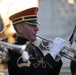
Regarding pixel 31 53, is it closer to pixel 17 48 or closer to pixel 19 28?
pixel 19 28

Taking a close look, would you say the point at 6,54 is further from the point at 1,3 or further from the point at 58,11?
the point at 58,11

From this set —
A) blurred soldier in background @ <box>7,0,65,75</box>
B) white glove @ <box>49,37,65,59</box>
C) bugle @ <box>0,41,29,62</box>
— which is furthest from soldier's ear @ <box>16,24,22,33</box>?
bugle @ <box>0,41,29,62</box>

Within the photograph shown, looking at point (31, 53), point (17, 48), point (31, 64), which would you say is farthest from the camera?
point (31, 53)

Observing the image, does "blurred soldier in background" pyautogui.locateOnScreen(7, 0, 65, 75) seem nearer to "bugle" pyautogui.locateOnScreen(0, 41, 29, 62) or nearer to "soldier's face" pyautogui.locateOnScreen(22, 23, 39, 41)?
"soldier's face" pyautogui.locateOnScreen(22, 23, 39, 41)

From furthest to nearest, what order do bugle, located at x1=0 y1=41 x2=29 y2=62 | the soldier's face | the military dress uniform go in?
the soldier's face, the military dress uniform, bugle, located at x1=0 y1=41 x2=29 y2=62

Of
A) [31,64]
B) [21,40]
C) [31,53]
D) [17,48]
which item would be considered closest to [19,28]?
[21,40]

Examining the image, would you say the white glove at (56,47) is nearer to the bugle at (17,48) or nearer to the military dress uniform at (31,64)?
the military dress uniform at (31,64)

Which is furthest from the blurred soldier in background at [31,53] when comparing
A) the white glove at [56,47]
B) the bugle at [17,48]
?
the bugle at [17,48]

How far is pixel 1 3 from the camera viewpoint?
6.30m

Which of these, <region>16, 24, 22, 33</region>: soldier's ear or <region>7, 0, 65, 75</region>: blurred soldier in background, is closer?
<region>7, 0, 65, 75</region>: blurred soldier in background

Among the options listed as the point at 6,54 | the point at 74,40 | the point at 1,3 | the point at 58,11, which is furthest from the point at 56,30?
the point at 6,54

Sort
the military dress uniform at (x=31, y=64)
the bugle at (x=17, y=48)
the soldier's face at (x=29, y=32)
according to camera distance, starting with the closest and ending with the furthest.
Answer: the bugle at (x=17, y=48) → the military dress uniform at (x=31, y=64) → the soldier's face at (x=29, y=32)

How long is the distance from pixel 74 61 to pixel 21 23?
547 mm

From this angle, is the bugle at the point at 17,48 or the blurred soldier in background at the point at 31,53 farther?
the blurred soldier in background at the point at 31,53
